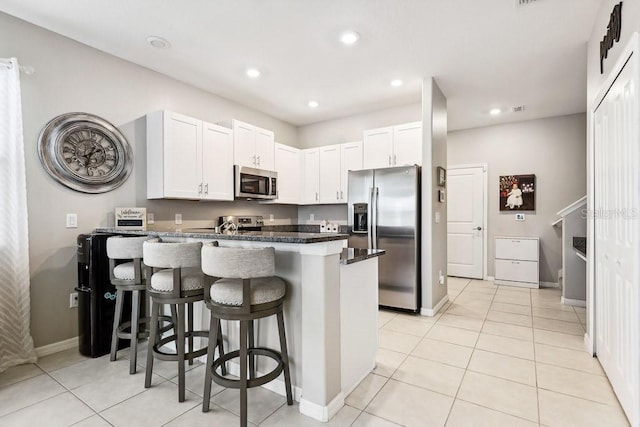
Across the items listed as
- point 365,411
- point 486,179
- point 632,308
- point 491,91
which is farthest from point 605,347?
point 486,179

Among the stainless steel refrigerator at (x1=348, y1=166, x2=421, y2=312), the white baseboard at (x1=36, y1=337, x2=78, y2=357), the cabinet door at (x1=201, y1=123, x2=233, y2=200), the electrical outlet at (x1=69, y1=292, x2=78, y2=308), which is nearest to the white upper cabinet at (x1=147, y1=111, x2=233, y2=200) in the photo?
the cabinet door at (x1=201, y1=123, x2=233, y2=200)

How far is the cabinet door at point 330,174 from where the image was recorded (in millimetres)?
4773

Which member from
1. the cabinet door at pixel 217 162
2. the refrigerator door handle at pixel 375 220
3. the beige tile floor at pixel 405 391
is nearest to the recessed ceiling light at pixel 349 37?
the refrigerator door handle at pixel 375 220

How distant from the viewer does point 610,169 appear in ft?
6.83

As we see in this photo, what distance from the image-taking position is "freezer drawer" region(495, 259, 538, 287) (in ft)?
16.1

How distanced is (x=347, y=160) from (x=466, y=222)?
263 cm

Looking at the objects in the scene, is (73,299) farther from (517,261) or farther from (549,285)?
(549,285)

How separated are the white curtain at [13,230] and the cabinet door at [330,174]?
3425 mm

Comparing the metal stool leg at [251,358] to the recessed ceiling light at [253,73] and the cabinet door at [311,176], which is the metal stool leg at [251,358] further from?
the cabinet door at [311,176]

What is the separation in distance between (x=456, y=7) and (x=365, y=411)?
9.48 ft

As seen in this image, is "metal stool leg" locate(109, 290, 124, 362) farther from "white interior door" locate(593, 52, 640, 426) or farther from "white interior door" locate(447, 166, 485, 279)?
"white interior door" locate(447, 166, 485, 279)

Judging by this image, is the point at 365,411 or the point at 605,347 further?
the point at 605,347

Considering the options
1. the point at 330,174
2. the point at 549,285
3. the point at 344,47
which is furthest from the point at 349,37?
the point at 549,285

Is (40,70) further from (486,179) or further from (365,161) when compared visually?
(486,179)
